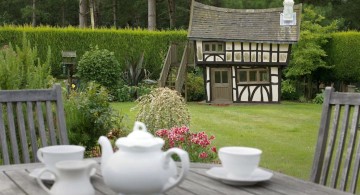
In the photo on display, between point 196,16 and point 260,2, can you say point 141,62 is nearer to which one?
point 196,16

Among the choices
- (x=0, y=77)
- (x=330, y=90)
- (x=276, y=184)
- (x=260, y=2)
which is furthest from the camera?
(x=260, y=2)

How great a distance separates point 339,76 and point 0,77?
14379mm

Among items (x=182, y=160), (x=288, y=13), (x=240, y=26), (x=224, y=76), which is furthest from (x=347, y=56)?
(x=182, y=160)

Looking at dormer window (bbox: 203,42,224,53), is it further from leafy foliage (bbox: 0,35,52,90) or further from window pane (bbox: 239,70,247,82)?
leafy foliage (bbox: 0,35,52,90)

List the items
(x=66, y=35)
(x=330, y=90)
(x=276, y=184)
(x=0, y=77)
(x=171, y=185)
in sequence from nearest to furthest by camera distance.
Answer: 1. (x=171, y=185)
2. (x=276, y=184)
3. (x=330, y=90)
4. (x=0, y=77)
5. (x=66, y=35)

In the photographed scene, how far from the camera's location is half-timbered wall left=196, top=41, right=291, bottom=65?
52.6ft

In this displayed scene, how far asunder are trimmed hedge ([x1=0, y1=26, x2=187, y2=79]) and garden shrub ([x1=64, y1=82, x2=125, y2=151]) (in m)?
11.4

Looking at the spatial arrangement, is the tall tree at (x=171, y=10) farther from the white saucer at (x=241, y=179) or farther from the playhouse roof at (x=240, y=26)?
the white saucer at (x=241, y=179)

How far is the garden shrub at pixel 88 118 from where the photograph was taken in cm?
539

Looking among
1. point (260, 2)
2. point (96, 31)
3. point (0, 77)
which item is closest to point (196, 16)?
point (96, 31)

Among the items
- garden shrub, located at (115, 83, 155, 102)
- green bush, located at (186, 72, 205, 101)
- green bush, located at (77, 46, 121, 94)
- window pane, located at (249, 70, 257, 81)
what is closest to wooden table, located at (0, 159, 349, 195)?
green bush, located at (77, 46, 121, 94)

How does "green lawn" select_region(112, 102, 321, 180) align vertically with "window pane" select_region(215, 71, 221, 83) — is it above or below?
below

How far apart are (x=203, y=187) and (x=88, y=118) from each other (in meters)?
3.62

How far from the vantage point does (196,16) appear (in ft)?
53.5
